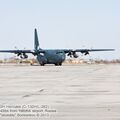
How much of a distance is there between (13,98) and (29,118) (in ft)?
18.5

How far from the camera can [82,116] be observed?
1264 centimetres

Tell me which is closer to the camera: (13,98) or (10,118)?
(10,118)

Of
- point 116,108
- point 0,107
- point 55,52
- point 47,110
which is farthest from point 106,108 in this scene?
point 55,52

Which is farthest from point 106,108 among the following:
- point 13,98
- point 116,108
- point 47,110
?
point 13,98

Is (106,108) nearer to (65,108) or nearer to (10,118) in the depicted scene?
(65,108)

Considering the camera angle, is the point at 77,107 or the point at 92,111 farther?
the point at 77,107

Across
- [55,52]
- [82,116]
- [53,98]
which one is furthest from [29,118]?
[55,52]

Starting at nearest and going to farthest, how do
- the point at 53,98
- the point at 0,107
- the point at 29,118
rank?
the point at 29,118
the point at 0,107
the point at 53,98

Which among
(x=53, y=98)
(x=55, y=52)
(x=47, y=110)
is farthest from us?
(x=55, y=52)

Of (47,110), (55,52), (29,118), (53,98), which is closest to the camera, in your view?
(29,118)

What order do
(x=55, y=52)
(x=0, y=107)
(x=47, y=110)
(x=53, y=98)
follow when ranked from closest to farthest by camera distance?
(x=47, y=110) → (x=0, y=107) → (x=53, y=98) → (x=55, y=52)

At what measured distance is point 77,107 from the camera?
48.0 feet

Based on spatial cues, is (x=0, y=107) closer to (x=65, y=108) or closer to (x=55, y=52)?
(x=65, y=108)

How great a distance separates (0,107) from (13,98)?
10.9ft
